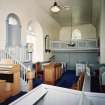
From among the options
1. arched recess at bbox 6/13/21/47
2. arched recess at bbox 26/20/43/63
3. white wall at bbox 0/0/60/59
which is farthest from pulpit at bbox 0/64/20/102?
arched recess at bbox 26/20/43/63

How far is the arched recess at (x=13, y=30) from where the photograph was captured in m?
6.87

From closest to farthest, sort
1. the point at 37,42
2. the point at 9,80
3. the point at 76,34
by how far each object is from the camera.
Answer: the point at 9,80
the point at 37,42
the point at 76,34

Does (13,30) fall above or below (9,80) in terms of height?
above

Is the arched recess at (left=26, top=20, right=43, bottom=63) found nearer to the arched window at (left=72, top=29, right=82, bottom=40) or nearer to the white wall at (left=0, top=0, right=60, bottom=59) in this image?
the white wall at (left=0, top=0, right=60, bottom=59)

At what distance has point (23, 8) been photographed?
786cm

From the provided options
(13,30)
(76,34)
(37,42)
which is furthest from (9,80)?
(76,34)

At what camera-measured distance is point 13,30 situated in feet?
23.6

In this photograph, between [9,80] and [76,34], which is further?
[76,34]

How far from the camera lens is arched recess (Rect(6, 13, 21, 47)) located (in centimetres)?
687

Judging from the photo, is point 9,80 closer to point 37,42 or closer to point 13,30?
point 13,30

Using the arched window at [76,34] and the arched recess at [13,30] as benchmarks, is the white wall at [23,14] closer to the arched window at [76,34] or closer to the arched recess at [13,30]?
the arched recess at [13,30]

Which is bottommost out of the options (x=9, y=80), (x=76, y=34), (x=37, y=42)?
(x=9, y=80)

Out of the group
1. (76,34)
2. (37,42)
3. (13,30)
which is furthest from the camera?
(76,34)

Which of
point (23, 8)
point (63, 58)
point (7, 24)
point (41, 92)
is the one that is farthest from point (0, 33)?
point (63, 58)
